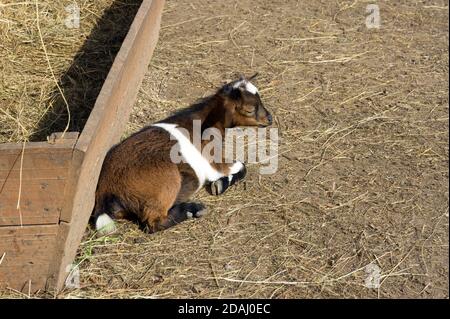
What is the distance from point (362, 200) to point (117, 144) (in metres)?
1.60

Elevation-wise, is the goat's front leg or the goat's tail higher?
the goat's tail

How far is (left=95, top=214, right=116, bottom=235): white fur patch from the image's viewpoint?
4484 mm

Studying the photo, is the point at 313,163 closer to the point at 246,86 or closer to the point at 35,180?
the point at 246,86

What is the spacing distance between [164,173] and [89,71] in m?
1.64

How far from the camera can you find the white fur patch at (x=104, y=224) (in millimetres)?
4484

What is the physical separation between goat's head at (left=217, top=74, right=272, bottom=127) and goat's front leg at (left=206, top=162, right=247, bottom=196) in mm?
356

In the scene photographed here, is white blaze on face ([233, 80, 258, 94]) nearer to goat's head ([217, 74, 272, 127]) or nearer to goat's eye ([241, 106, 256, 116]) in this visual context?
goat's head ([217, 74, 272, 127])

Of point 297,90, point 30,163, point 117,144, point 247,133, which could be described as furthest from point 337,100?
point 30,163

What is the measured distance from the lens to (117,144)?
16.4 ft

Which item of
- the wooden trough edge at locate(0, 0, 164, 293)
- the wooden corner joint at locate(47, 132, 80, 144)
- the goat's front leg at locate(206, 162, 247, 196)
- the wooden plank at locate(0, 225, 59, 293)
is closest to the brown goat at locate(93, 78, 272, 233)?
the goat's front leg at locate(206, 162, 247, 196)

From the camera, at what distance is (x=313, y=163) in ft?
16.9

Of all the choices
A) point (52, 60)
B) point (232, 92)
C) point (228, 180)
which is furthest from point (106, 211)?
point (52, 60)

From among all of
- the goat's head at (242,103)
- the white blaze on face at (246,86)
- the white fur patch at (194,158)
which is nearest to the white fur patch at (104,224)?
the white fur patch at (194,158)

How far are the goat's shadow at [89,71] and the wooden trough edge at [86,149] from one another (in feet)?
1.12
